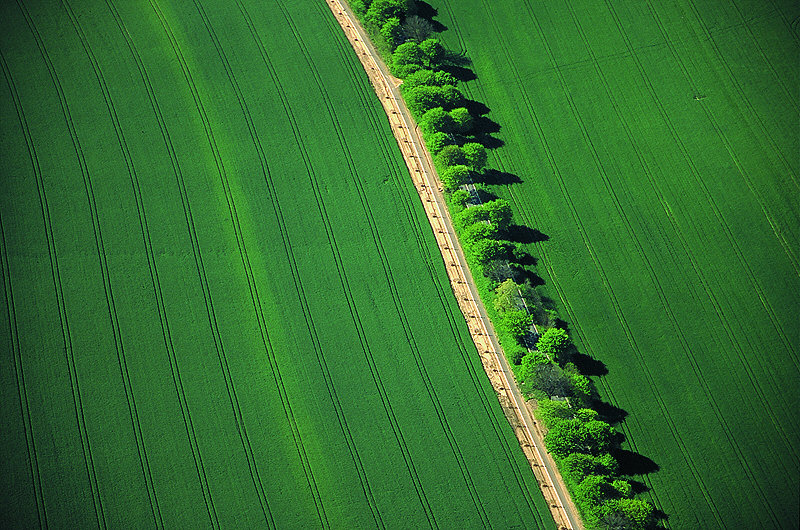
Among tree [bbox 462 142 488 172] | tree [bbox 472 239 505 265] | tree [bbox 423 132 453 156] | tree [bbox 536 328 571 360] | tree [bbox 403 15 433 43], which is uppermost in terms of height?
tree [bbox 403 15 433 43]

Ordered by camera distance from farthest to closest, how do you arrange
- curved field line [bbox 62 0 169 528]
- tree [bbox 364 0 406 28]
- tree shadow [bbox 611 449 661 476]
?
tree [bbox 364 0 406 28]
tree shadow [bbox 611 449 661 476]
curved field line [bbox 62 0 169 528]

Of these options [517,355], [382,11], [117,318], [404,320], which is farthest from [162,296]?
[382,11]

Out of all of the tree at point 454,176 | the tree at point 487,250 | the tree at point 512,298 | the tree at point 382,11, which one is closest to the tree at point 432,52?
the tree at point 382,11

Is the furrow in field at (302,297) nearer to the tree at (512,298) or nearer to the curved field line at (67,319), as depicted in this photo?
the tree at (512,298)

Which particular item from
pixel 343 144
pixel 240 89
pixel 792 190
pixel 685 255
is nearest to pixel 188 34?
pixel 240 89

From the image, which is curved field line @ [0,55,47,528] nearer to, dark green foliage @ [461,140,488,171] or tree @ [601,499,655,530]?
dark green foliage @ [461,140,488,171]

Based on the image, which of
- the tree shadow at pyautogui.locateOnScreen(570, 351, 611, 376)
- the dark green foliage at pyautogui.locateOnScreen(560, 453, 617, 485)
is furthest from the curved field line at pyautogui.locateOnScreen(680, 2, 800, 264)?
the dark green foliage at pyautogui.locateOnScreen(560, 453, 617, 485)
